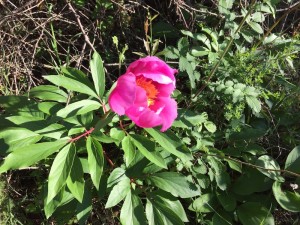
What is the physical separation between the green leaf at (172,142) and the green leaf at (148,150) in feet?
0.17

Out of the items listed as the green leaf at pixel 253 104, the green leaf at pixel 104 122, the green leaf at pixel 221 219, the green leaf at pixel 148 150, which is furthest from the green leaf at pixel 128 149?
the green leaf at pixel 221 219

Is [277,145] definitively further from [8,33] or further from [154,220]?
[8,33]

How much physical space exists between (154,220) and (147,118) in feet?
2.22

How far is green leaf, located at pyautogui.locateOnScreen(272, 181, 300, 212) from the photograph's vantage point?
2143 mm

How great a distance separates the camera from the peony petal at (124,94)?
1419 millimetres

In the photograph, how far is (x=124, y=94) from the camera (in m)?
A: 1.43

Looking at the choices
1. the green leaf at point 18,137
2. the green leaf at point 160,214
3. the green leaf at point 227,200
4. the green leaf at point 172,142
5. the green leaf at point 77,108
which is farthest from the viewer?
the green leaf at point 227,200

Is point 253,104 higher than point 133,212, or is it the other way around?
point 253,104

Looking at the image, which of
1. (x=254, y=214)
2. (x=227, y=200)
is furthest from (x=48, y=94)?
(x=254, y=214)

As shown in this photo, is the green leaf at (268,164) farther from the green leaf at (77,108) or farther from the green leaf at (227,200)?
the green leaf at (77,108)

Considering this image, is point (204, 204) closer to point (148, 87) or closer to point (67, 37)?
point (148, 87)

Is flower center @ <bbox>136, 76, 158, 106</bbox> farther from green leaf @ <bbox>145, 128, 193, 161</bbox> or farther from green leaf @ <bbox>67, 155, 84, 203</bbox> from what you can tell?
green leaf @ <bbox>67, 155, 84, 203</bbox>

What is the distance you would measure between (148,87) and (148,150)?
315mm

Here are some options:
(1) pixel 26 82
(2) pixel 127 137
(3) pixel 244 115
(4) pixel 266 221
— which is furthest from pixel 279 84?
(1) pixel 26 82
